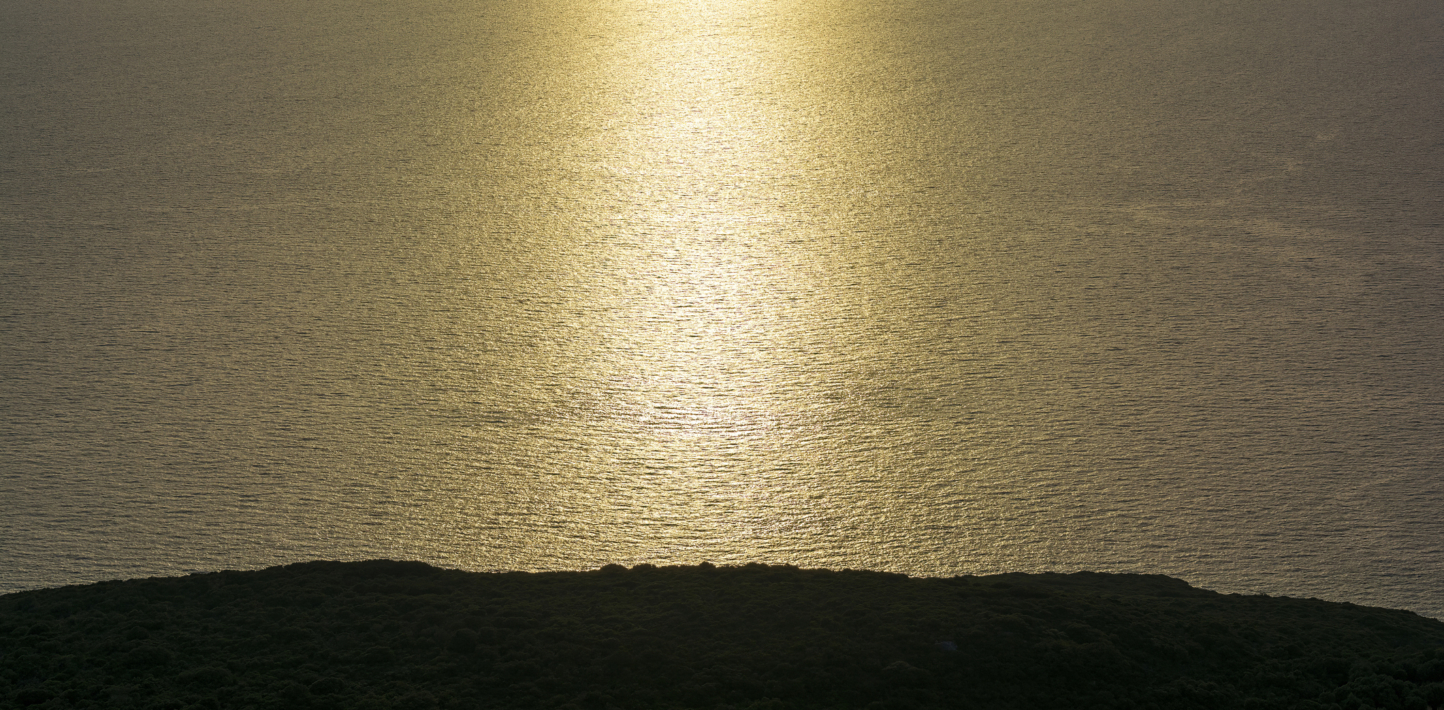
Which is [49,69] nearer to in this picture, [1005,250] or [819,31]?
[819,31]

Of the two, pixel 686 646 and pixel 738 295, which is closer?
pixel 686 646

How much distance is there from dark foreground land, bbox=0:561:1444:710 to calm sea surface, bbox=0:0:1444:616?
1.12 feet

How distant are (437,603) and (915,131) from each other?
198 centimetres

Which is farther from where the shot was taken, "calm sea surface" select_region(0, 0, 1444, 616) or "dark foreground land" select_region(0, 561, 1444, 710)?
"calm sea surface" select_region(0, 0, 1444, 616)

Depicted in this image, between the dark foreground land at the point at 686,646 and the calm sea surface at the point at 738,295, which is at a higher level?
the calm sea surface at the point at 738,295

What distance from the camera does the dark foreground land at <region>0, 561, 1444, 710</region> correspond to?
0.76 meters

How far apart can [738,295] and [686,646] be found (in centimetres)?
115

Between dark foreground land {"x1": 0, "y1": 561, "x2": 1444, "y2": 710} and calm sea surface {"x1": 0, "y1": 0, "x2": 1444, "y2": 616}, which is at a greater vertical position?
calm sea surface {"x1": 0, "y1": 0, "x2": 1444, "y2": 616}

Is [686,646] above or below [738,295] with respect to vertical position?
below

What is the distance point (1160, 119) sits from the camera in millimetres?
2670

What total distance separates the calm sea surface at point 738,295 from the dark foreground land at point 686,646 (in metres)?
0.34

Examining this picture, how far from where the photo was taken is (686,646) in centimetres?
82

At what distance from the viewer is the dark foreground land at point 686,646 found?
761 millimetres

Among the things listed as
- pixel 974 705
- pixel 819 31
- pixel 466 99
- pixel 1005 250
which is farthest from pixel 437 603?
pixel 819 31
